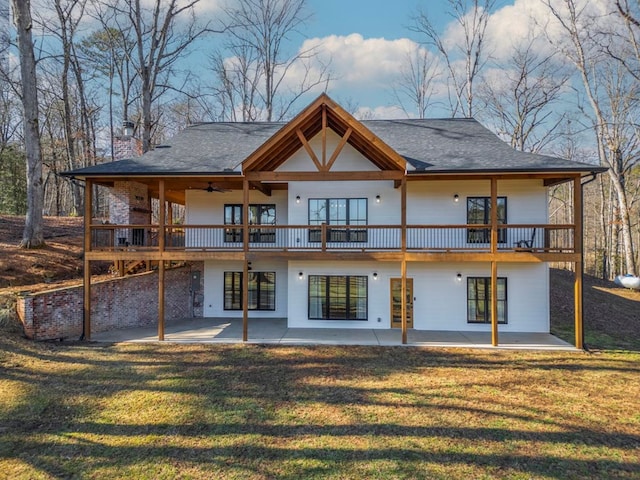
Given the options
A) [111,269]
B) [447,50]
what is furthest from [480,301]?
[447,50]

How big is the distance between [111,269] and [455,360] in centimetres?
1360

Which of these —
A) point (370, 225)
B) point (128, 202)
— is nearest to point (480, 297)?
point (370, 225)

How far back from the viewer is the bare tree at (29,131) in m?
13.7

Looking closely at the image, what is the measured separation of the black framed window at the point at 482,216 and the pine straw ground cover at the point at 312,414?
4.10 m

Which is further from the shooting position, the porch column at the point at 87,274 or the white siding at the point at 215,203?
the white siding at the point at 215,203

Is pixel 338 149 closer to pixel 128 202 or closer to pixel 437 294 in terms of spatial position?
pixel 437 294

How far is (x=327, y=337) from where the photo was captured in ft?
36.4

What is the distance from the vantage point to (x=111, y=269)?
14.2 metres

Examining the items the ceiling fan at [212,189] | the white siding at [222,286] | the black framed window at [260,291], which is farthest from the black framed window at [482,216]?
the ceiling fan at [212,189]

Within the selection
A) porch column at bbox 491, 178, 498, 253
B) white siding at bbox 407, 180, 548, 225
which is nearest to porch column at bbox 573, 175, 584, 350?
white siding at bbox 407, 180, 548, 225

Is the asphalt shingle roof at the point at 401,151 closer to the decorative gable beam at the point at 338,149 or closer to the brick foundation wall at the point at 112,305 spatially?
the decorative gable beam at the point at 338,149

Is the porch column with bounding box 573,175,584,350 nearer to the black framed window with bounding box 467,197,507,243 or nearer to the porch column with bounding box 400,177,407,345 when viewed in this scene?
the black framed window with bounding box 467,197,507,243

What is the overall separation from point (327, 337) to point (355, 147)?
21.9ft

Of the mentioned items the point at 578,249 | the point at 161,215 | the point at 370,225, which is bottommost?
the point at 578,249
